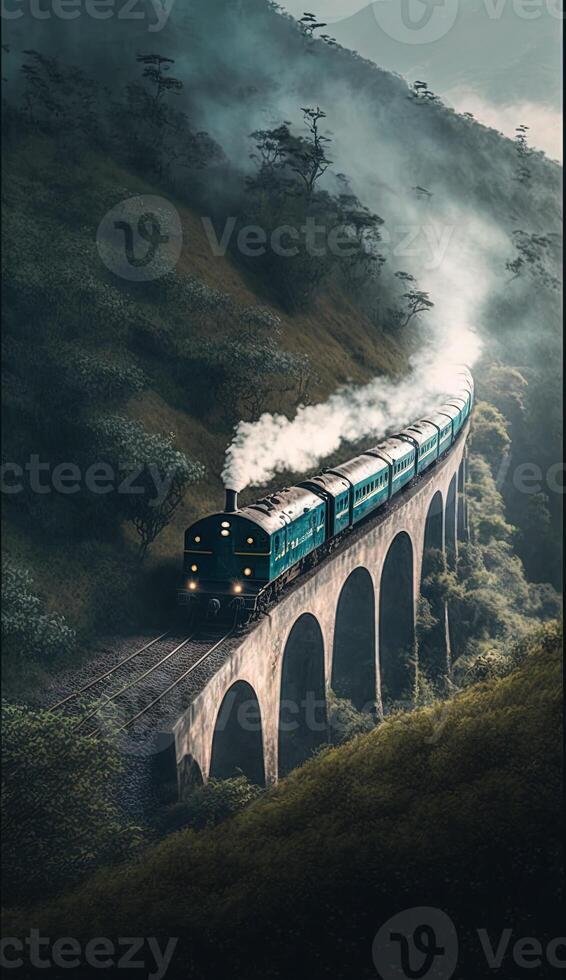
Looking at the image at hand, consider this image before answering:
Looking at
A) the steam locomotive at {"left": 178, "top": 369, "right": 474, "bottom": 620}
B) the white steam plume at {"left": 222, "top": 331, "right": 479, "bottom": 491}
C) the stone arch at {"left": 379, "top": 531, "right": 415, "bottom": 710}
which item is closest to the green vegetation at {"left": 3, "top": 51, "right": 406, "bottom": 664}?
the white steam plume at {"left": 222, "top": 331, "right": 479, "bottom": 491}

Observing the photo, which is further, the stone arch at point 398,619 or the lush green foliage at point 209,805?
the stone arch at point 398,619

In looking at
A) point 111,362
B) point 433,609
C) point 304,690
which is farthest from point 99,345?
point 433,609

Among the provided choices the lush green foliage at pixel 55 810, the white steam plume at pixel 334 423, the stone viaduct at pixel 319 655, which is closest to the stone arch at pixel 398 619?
the stone viaduct at pixel 319 655

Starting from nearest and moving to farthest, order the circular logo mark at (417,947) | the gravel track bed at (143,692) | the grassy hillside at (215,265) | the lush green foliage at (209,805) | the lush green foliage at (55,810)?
the circular logo mark at (417,947) → the lush green foliage at (55,810) → the lush green foliage at (209,805) → the gravel track bed at (143,692) → the grassy hillside at (215,265)

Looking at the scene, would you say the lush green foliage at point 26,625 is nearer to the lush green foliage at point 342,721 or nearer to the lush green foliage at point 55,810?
the lush green foliage at point 55,810

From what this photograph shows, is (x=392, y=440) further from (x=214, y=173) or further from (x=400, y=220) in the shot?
(x=400, y=220)
